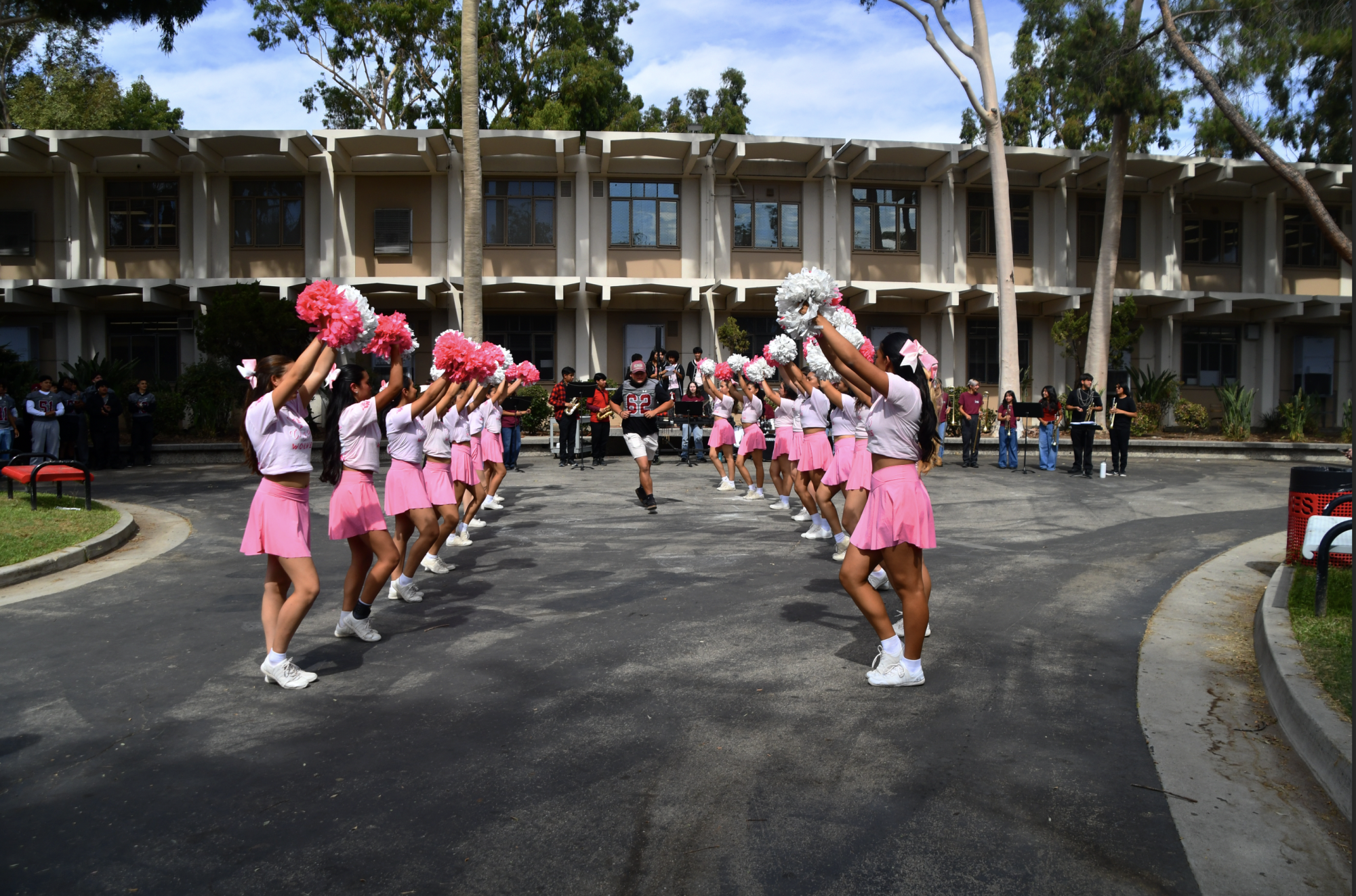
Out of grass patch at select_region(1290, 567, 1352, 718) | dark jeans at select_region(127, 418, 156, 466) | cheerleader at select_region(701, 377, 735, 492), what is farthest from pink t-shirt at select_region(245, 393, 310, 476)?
dark jeans at select_region(127, 418, 156, 466)

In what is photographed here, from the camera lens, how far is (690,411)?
20.9m

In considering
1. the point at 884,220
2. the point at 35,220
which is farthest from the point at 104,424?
the point at 884,220

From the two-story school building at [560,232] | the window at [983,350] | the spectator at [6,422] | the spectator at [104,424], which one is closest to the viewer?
the spectator at [6,422]

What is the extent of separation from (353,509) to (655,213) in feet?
75.5

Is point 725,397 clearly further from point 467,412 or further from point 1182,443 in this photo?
point 1182,443

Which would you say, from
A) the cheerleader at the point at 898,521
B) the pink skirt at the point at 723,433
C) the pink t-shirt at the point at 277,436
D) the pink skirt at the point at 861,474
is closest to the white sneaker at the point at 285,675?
the pink t-shirt at the point at 277,436

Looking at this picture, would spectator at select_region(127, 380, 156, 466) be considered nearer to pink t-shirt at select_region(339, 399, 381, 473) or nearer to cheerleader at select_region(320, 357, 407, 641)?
cheerleader at select_region(320, 357, 407, 641)

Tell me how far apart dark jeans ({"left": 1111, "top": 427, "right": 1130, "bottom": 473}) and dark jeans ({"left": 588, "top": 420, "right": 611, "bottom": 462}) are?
33.2ft

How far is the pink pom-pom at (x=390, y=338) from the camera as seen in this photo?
22.2 ft

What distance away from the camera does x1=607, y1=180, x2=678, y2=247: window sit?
92.8 feet

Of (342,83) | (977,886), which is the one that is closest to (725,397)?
(977,886)

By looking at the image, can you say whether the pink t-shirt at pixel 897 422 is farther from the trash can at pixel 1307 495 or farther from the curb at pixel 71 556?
the curb at pixel 71 556

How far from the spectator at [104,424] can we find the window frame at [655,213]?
Answer: 13293 millimetres

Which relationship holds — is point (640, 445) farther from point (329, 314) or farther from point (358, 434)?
point (329, 314)
